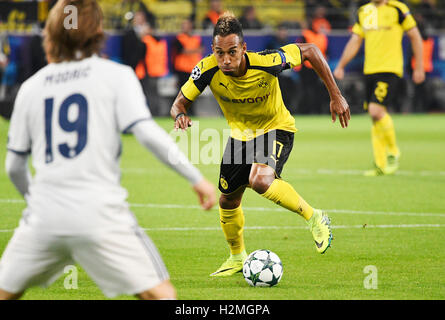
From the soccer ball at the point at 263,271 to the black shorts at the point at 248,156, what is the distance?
0.73 meters

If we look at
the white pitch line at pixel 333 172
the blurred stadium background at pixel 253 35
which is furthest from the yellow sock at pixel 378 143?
the blurred stadium background at pixel 253 35

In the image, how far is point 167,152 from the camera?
3.94 meters

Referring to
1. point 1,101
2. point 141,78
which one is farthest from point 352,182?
point 1,101

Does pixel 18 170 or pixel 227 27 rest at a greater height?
pixel 227 27

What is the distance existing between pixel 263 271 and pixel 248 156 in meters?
1.12

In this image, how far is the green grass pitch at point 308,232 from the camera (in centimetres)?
606

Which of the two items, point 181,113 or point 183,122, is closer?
point 183,122

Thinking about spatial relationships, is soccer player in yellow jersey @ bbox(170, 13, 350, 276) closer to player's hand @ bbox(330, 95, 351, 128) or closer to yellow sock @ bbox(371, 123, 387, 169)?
player's hand @ bbox(330, 95, 351, 128)

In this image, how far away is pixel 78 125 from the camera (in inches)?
157

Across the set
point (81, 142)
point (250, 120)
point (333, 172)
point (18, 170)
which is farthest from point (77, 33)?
point (333, 172)

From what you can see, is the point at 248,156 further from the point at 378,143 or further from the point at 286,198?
the point at 378,143

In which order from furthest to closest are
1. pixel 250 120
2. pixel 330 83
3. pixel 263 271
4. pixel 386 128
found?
pixel 386 128
pixel 250 120
pixel 330 83
pixel 263 271

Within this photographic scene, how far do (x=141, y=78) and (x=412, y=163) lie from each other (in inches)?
371

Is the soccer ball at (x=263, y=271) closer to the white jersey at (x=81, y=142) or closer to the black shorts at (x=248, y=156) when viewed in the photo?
the black shorts at (x=248, y=156)
